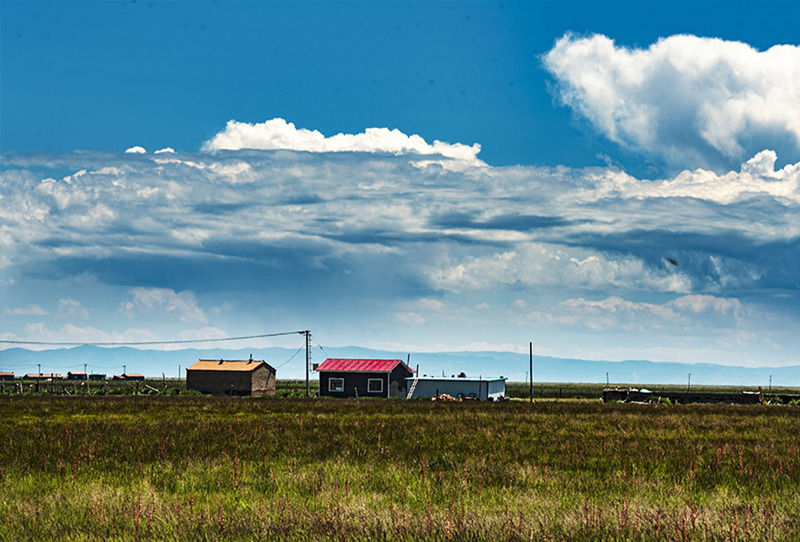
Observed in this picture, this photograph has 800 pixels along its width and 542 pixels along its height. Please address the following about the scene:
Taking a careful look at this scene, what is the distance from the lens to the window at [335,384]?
297 ft

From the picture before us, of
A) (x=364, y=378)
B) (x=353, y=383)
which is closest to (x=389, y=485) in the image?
(x=364, y=378)

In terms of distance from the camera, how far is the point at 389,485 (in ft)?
47.8

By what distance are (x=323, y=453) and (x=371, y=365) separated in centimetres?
7077

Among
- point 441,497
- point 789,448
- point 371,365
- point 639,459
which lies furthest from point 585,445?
point 371,365

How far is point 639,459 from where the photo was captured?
1927 cm

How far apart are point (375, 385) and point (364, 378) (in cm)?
152

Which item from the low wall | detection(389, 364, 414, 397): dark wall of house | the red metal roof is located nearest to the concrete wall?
the red metal roof

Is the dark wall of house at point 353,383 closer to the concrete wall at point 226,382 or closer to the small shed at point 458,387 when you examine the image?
the small shed at point 458,387

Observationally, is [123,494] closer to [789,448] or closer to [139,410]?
[789,448]

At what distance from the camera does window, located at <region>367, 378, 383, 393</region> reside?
8872 cm

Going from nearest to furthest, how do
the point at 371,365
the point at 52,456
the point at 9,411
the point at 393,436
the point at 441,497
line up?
the point at 441,497, the point at 52,456, the point at 393,436, the point at 9,411, the point at 371,365

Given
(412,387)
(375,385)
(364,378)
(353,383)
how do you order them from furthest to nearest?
(353,383)
(364,378)
(375,385)
(412,387)

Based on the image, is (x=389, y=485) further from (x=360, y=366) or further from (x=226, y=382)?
(x=226, y=382)

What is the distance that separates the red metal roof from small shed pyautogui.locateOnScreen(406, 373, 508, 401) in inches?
108
